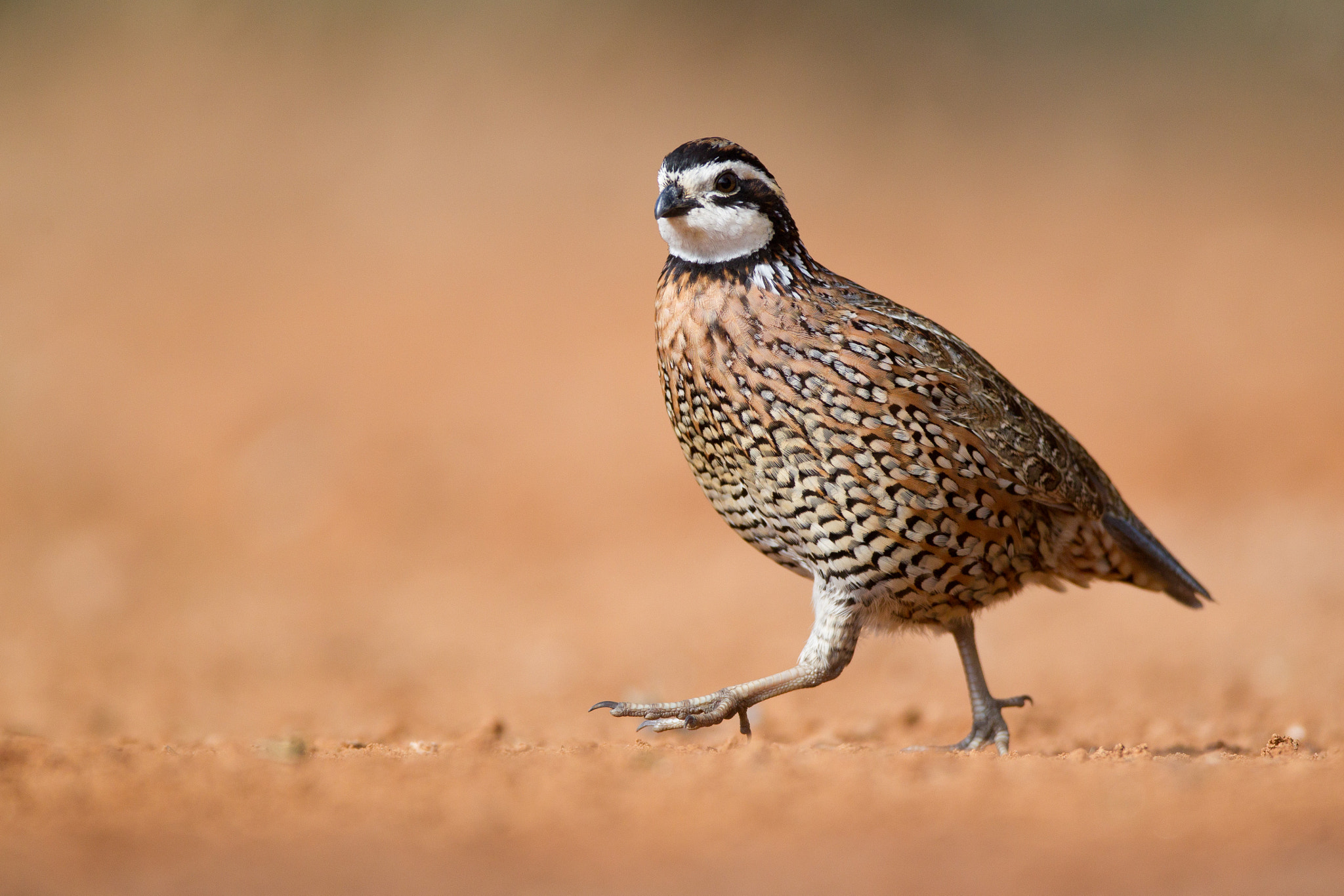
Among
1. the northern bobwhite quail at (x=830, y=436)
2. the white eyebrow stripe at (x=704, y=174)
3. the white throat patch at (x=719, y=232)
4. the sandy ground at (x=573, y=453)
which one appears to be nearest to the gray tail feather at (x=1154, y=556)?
the northern bobwhite quail at (x=830, y=436)

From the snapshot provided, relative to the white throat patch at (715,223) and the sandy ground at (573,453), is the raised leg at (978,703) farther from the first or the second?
the white throat patch at (715,223)

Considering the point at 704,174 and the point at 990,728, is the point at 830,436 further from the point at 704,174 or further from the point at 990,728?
the point at 990,728

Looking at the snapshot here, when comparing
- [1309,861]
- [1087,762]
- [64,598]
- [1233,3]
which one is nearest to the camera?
[1309,861]

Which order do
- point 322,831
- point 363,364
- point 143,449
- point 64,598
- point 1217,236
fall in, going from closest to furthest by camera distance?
point 322,831 → point 64,598 → point 143,449 → point 363,364 → point 1217,236

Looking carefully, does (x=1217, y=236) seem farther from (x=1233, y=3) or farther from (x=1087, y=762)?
(x=1087, y=762)

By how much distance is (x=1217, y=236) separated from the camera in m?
18.7

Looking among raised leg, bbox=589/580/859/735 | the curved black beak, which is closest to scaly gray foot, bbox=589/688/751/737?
raised leg, bbox=589/580/859/735

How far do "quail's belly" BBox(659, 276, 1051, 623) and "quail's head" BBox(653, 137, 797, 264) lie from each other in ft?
0.78

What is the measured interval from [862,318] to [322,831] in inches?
108

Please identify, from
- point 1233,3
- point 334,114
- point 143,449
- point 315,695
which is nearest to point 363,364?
point 143,449

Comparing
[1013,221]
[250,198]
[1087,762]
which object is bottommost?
[1087,762]

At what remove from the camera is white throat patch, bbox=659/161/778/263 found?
513 cm

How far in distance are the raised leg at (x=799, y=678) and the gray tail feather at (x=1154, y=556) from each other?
1363 mm

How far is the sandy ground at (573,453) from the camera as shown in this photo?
11.8 ft
